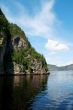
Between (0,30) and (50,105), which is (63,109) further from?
(0,30)

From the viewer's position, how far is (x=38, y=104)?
54906 millimetres

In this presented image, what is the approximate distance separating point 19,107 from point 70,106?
38.6ft

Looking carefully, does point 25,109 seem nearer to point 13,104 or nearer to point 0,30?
point 13,104

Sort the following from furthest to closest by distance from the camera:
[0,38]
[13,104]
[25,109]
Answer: [0,38], [13,104], [25,109]

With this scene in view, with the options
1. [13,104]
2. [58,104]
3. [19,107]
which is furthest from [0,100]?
[58,104]

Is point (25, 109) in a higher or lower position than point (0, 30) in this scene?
lower

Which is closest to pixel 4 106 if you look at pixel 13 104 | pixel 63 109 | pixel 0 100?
pixel 13 104

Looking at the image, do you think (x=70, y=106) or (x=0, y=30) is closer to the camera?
(x=70, y=106)

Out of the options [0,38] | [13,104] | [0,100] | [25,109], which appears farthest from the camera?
[0,38]

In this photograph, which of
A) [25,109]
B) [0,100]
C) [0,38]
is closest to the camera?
[25,109]

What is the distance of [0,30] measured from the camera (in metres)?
198

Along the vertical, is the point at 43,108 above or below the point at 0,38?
below

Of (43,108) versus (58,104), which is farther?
(58,104)

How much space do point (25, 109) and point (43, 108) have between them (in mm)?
4280
